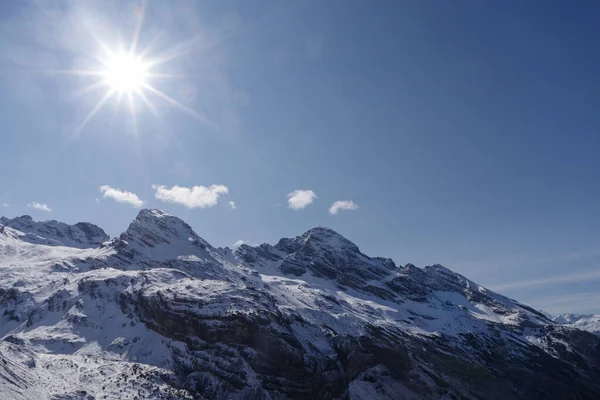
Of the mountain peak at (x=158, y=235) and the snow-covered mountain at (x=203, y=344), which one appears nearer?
the snow-covered mountain at (x=203, y=344)

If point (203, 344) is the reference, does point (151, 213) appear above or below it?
above

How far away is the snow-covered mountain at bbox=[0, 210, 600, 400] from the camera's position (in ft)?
198

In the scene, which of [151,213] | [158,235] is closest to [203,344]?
[158,235]

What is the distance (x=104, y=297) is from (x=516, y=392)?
384 ft

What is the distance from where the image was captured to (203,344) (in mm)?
69750

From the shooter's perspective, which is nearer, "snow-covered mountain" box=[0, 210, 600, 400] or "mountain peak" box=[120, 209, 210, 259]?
"snow-covered mountain" box=[0, 210, 600, 400]

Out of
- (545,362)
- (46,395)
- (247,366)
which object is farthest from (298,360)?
(545,362)

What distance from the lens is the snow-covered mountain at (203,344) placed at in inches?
2379

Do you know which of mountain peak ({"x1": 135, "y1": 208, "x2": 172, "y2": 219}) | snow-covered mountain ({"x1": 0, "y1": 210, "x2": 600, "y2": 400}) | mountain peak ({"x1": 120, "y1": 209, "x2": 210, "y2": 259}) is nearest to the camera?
snow-covered mountain ({"x1": 0, "y1": 210, "x2": 600, "y2": 400})

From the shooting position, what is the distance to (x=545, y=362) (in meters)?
152

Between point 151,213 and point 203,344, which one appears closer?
point 203,344

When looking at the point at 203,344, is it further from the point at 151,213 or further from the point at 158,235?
the point at 151,213

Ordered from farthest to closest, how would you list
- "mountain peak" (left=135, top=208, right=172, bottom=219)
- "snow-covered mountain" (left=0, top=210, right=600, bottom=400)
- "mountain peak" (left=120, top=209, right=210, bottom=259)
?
"mountain peak" (left=135, top=208, right=172, bottom=219) < "mountain peak" (left=120, top=209, right=210, bottom=259) < "snow-covered mountain" (left=0, top=210, right=600, bottom=400)

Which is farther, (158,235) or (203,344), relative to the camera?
(158,235)
